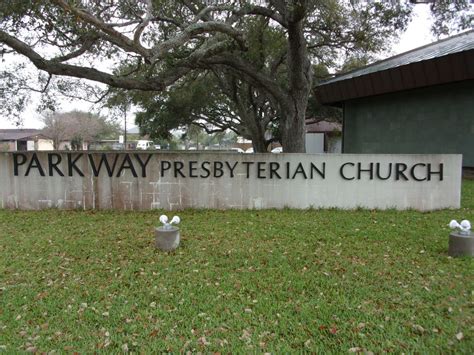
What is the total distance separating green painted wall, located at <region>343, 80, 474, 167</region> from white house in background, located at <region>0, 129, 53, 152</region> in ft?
148

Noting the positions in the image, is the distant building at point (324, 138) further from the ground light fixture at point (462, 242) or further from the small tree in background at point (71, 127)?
the ground light fixture at point (462, 242)

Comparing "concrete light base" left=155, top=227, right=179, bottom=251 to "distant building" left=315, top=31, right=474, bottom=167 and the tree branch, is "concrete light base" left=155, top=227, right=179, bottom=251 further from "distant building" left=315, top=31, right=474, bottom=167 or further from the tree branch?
"distant building" left=315, top=31, right=474, bottom=167

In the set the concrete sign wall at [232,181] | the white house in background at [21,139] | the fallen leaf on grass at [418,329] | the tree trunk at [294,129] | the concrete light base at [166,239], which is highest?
the white house in background at [21,139]

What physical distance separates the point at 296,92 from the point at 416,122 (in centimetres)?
546

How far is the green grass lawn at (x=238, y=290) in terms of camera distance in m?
3.43

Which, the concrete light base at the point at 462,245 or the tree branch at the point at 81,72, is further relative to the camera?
the tree branch at the point at 81,72

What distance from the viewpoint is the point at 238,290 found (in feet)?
14.6

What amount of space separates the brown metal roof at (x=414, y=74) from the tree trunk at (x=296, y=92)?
3162 millimetres

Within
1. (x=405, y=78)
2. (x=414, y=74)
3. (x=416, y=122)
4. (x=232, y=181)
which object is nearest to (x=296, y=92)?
(x=405, y=78)

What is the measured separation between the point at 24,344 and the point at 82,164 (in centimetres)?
642

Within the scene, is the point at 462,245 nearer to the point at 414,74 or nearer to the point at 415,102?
the point at 414,74

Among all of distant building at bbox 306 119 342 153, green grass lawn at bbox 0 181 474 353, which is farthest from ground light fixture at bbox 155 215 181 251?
distant building at bbox 306 119 342 153

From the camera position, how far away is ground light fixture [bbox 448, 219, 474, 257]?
5.38 meters

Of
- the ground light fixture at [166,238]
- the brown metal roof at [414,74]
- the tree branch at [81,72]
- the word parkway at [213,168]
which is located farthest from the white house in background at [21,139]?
the ground light fixture at [166,238]
